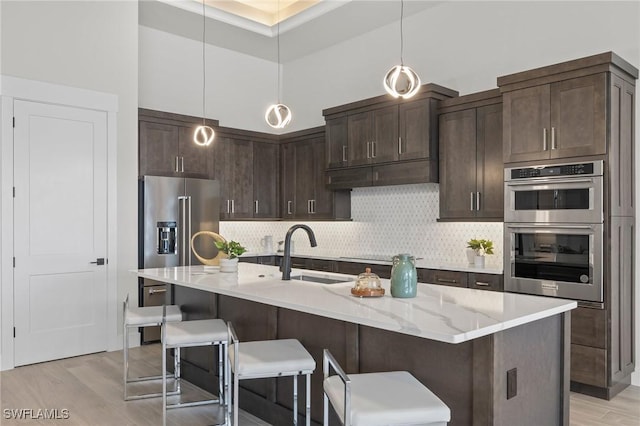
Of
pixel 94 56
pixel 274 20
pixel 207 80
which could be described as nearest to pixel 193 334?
pixel 94 56

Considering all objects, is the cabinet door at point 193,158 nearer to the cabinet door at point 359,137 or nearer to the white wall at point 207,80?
the white wall at point 207,80

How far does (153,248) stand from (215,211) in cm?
92

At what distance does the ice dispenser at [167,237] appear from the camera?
5551mm

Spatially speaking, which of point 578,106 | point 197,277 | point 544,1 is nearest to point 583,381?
point 578,106

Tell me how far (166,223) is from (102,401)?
2.30 metres

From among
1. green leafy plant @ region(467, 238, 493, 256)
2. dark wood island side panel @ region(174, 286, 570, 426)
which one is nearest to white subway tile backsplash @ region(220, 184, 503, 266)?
green leafy plant @ region(467, 238, 493, 256)

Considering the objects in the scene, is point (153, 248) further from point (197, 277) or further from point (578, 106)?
point (578, 106)

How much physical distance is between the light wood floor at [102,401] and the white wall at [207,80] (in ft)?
10.5

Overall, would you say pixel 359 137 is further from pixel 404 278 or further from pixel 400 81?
pixel 404 278

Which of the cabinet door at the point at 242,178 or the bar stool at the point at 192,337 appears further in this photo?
the cabinet door at the point at 242,178

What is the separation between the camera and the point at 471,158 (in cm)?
480

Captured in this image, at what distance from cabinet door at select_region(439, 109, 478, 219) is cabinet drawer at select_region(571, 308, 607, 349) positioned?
4.39 feet

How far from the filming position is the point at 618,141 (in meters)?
3.84

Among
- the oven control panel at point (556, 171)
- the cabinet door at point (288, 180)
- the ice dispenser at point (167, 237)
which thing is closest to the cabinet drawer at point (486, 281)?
the oven control panel at point (556, 171)
